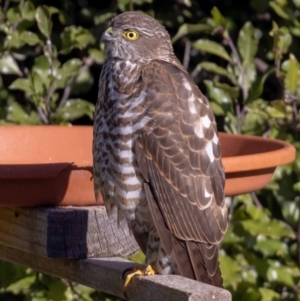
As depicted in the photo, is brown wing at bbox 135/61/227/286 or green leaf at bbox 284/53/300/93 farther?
green leaf at bbox 284/53/300/93

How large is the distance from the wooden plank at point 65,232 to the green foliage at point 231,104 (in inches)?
33.9

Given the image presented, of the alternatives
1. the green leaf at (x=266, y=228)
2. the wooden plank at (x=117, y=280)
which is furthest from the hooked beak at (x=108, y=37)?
the green leaf at (x=266, y=228)

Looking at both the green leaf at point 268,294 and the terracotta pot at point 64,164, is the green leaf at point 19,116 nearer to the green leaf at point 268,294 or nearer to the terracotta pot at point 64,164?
the terracotta pot at point 64,164

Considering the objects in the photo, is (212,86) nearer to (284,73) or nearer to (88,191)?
(284,73)

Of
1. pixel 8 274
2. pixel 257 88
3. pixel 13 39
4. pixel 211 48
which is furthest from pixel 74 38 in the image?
pixel 8 274

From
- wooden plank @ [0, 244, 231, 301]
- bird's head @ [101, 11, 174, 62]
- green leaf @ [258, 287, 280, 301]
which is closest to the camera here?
wooden plank @ [0, 244, 231, 301]

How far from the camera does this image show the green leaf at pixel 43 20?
3.96 metres

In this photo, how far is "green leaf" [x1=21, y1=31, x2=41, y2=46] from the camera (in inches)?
157

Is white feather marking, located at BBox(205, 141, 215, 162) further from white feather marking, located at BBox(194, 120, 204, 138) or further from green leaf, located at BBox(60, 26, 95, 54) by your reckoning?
green leaf, located at BBox(60, 26, 95, 54)

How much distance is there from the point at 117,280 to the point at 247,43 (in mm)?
1636

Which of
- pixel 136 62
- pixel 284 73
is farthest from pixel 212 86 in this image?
pixel 136 62

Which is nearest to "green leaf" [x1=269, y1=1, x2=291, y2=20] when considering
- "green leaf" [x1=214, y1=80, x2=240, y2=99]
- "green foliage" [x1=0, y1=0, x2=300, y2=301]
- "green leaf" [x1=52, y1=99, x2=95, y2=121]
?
"green foliage" [x1=0, y1=0, x2=300, y2=301]

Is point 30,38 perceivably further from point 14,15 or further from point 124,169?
point 124,169

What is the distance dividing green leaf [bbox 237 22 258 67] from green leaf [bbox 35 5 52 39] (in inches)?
31.8
